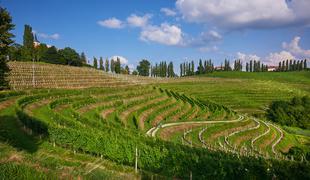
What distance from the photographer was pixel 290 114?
314 feet

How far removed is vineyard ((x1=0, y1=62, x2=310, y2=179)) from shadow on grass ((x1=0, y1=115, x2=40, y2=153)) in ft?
1.22

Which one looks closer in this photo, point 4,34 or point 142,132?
point 142,132

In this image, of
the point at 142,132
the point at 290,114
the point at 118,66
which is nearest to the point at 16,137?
the point at 142,132

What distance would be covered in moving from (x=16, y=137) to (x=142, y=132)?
18044mm

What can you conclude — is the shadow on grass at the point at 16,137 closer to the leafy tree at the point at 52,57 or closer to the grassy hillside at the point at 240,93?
the grassy hillside at the point at 240,93

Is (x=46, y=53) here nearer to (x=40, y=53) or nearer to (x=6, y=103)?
(x=40, y=53)

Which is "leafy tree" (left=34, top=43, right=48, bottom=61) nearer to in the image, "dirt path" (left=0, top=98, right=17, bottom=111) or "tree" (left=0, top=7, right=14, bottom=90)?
"dirt path" (left=0, top=98, right=17, bottom=111)

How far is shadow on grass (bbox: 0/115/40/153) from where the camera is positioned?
2627 centimetres

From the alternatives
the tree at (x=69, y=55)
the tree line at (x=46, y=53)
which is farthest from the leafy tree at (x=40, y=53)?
the tree at (x=69, y=55)

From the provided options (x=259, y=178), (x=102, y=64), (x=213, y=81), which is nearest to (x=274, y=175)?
(x=259, y=178)

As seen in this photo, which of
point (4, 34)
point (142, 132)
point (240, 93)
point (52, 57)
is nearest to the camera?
point (142, 132)

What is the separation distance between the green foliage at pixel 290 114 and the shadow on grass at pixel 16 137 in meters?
85.1

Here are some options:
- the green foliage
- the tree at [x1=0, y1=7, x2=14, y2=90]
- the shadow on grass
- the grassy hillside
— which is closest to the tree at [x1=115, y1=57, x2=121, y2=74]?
the grassy hillside

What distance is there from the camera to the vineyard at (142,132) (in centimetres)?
2209
